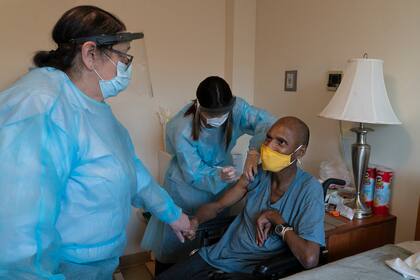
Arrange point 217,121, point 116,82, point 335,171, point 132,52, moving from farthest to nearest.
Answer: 1. point 335,171
2. point 217,121
3. point 132,52
4. point 116,82

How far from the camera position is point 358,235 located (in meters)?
1.76

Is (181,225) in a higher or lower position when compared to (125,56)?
lower

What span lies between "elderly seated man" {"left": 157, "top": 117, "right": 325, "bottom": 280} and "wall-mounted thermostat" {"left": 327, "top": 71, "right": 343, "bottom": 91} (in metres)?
0.68

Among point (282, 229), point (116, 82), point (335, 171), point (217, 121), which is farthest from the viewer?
point (335, 171)

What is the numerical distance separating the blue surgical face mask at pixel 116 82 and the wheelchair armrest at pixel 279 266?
2.82ft

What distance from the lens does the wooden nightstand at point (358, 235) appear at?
169 centimetres

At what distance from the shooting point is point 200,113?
1832mm

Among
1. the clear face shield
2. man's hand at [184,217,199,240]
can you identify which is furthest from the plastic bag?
the clear face shield

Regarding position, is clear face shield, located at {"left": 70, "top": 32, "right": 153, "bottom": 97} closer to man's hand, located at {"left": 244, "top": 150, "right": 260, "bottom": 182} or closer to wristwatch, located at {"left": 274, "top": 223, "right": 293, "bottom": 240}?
man's hand, located at {"left": 244, "top": 150, "right": 260, "bottom": 182}

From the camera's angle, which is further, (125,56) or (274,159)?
(274,159)

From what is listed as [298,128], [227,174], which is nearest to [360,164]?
[298,128]

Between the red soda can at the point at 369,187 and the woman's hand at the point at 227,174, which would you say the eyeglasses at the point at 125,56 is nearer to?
the woman's hand at the point at 227,174

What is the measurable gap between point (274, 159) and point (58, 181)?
0.94 m

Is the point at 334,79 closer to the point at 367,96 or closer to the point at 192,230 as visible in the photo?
the point at 367,96
